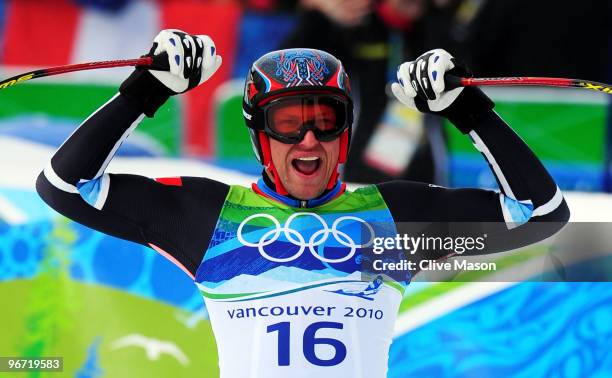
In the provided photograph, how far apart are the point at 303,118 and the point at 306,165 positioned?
0.63ft

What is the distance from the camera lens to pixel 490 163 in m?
4.98

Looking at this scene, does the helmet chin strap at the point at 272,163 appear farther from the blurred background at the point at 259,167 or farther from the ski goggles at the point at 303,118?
the blurred background at the point at 259,167

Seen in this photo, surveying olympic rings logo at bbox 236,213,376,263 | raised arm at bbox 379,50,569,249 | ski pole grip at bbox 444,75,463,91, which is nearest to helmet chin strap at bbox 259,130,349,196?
olympic rings logo at bbox 236,213,376,263

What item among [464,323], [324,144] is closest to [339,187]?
[324,144]

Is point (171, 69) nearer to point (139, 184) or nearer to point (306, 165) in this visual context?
point (139, 184)

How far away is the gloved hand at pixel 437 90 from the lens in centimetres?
477

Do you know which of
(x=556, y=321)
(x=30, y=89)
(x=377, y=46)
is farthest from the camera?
(x=30, y=89)

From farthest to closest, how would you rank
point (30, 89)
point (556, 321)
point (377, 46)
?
1. point (30, 89)
2. point (377, 46)
3. point (556, 321)

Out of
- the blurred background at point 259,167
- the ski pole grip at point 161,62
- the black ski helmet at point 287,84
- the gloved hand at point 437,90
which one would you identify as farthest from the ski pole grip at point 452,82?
the blurred background at point 259,167

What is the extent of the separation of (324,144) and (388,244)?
1.49ft

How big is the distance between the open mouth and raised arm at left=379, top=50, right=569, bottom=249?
36 cm

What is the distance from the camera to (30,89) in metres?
10.2

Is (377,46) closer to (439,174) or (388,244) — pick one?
(439,174)

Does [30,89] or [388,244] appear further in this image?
[30,89]
